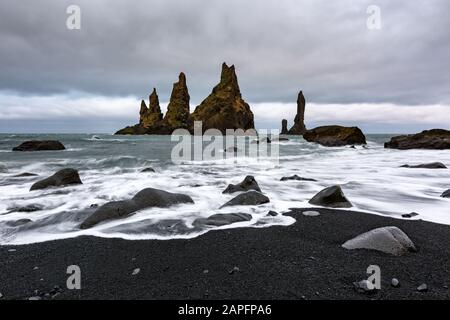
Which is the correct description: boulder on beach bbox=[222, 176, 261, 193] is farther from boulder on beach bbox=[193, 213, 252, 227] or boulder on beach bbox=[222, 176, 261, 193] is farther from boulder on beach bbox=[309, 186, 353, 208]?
boulder on beach bbox=[193, 213, 252, 227]

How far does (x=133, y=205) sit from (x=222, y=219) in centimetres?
177

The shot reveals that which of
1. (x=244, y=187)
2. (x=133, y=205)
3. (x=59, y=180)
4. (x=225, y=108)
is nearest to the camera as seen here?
(x=133, y=205)

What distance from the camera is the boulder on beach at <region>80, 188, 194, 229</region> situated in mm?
4637

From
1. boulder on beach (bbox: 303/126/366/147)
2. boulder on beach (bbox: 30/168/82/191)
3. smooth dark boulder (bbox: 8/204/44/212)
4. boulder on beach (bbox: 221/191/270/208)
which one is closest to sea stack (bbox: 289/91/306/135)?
boulder on beach (bbox: 303/126/366/147)

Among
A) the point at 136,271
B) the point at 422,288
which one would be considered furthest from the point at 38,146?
the point at 422,288

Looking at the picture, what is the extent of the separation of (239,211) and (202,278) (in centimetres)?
244

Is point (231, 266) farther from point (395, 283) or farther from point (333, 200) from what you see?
point (333, 200)

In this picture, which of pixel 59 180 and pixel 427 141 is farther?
pixel 427 141

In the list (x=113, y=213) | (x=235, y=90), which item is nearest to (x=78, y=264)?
(x=113, y=213)

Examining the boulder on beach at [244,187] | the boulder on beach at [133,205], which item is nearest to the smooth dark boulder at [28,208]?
the boulder on beach at [133,205]

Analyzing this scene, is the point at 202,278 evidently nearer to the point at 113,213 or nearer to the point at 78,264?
the point at 78,264

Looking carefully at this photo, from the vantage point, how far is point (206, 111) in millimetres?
90750

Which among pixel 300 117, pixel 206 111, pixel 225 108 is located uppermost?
pixel 225 108

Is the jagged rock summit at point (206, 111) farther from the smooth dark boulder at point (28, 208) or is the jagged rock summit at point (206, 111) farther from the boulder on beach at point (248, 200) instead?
the smooth dark boulder at point (28, 208)
